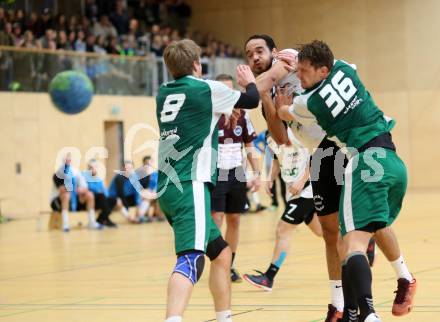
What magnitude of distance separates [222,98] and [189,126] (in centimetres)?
30

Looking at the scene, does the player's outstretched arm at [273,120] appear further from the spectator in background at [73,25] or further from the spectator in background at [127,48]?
the spectator in background at [127,48]

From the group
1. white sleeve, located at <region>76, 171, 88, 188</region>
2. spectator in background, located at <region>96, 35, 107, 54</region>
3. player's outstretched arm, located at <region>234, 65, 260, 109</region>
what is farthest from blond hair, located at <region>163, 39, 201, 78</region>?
spectator in background, located at <region>96, 35, 107, 54</region>

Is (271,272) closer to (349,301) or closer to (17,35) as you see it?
(349,301)

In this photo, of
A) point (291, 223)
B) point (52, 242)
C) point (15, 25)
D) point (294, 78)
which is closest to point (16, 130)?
point (15, 25)

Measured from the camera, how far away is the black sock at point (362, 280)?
19.5ft

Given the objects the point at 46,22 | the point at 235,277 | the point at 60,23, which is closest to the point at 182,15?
the point at 60,23

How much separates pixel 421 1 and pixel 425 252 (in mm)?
22231

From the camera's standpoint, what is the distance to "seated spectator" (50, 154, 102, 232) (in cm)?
1881

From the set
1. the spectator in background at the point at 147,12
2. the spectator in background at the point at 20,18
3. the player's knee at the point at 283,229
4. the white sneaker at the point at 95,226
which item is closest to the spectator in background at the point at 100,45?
the spectator in background at the point at 20,18

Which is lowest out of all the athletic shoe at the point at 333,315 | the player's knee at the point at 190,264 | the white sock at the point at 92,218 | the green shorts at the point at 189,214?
the white sock at the point at 92,218

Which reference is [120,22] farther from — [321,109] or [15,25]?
[321,109]

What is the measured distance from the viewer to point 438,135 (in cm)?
3216

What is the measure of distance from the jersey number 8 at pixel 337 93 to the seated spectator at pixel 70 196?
13029 mm

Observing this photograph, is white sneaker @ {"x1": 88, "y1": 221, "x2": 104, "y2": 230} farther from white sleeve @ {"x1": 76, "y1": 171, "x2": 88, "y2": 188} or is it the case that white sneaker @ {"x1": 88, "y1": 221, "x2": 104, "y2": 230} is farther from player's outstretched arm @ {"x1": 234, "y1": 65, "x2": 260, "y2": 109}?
player's outstretched arm @ {"x1": 234, "y1": 65, "x2": 260, "y2": 109}
